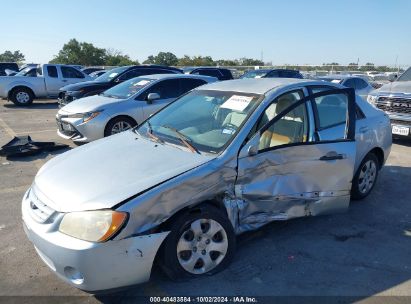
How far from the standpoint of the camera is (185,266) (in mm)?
3027

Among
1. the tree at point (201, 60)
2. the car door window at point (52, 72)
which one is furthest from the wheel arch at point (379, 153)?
the tree at point (201, 60)

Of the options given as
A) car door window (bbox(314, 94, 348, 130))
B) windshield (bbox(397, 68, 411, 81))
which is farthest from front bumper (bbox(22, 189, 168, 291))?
windshield (bbox(397, 68, 411, 81))

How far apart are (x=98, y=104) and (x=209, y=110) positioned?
452 centimetres

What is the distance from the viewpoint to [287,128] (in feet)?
12.3

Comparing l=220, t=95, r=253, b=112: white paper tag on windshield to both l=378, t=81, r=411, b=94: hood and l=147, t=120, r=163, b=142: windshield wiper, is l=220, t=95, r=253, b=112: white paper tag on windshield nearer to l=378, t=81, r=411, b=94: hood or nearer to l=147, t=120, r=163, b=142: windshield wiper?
l=147, t=120, r=163, b=142: windshield wiper

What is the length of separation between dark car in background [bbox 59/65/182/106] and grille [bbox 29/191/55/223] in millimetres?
8617

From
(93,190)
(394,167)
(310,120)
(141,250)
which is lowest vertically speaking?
(394,167)

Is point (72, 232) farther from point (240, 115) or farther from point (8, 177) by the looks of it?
point (8, 177)

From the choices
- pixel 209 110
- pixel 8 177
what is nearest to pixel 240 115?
pixel 209 110

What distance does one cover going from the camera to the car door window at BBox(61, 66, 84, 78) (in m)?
17.0

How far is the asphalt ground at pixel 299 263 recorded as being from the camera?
3.00 meters

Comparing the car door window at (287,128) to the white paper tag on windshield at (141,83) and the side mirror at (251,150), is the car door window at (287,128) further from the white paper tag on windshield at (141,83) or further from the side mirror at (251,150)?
the white paper tag on windshield at (141,83)

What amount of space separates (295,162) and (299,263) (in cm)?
94

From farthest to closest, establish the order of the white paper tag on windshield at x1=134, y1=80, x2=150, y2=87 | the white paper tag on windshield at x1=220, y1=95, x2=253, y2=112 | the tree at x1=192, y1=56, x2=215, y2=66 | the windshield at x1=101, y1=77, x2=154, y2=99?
1. the tree at x1=192, y1=56, x2=215, y2=66
2. the white paper tag on windshield at x1=134, y1=80, x2=150, y2=87
3. the windshield at x1=101, y1=77, x2=154, y2=99
4. the white paper tag on windshield at x1=220, y1=95, x2=253, y2=112
